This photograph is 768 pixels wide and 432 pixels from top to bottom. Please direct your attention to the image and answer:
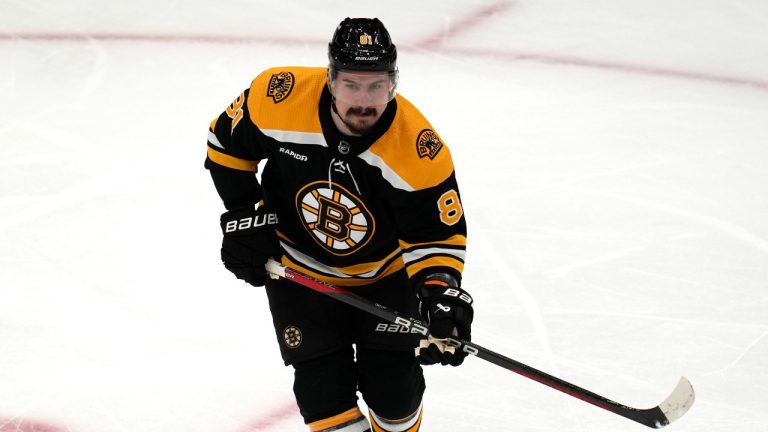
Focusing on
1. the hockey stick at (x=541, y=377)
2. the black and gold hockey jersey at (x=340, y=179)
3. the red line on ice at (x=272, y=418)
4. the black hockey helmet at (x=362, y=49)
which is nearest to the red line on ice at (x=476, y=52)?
the red line on ice at (x=272, y=418)

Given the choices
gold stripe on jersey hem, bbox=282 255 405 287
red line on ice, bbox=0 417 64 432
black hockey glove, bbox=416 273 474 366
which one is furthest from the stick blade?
red line on ice, bbox=0 417 64 432

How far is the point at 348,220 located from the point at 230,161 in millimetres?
373

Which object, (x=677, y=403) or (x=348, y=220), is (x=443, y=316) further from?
(x=677, y=403)

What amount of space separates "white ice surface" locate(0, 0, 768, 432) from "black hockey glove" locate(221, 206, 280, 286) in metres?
0.57

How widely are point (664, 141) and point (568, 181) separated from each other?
668mm

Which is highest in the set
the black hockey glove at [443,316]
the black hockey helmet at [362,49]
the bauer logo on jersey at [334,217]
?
the black hockey helmet at [362,49]

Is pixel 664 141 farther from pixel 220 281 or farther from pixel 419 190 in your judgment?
pixel 419 190

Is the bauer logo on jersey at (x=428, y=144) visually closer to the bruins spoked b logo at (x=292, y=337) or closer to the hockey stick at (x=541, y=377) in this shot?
the hockey stick at (x=541, y=377)

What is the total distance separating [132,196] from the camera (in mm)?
4086

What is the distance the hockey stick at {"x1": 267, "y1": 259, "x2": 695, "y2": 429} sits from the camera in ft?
7.97

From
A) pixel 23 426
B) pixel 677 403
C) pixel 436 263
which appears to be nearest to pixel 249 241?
pixel 436 263

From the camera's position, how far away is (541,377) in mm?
Answer: 2445

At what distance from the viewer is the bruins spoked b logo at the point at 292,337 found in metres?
2.56

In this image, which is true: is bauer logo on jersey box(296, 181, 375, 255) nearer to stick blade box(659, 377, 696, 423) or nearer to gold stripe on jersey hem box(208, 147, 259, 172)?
gold stripe on jersey hem box(208, 147, 259, 172)
